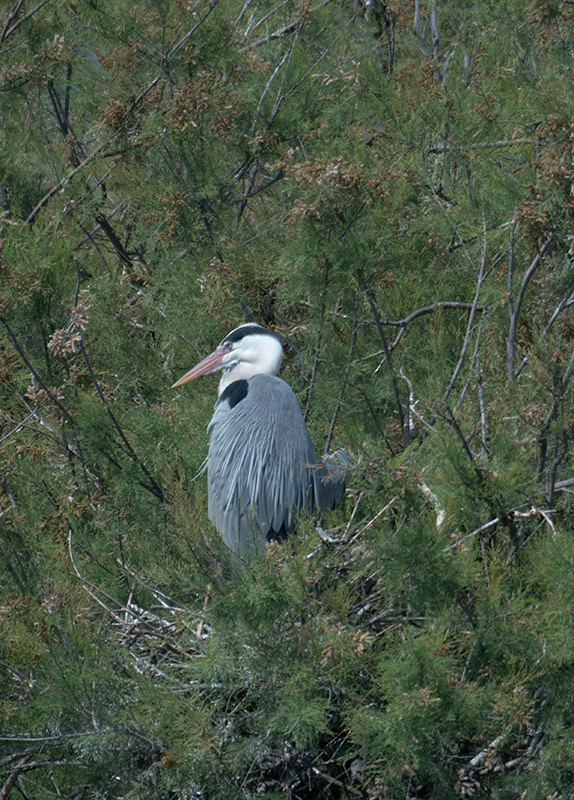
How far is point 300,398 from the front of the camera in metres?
3.88

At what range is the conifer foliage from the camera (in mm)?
2074

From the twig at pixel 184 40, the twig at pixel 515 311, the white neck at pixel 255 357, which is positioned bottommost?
the white neck at pixel 255 357

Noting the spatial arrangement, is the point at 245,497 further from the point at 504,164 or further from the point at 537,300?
the point at 504,164

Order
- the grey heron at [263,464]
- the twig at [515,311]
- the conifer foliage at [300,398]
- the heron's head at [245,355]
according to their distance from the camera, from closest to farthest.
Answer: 1. the conifer foliage at [300,398]
2. the twig at [515,311]
3. the grey heron at [263,464]
4. the heron's head at [245,355]

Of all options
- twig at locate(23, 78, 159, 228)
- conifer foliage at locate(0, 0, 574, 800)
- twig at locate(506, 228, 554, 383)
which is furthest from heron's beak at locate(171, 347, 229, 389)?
twig at locate(506, 228, 554, 383)

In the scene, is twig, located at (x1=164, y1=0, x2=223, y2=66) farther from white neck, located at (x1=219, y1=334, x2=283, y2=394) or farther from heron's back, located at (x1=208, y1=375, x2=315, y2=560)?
heron's back, located at (x1=208, y1=375, x2=315, y2=560)

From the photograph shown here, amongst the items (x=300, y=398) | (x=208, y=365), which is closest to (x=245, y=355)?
(x=208, y=365)

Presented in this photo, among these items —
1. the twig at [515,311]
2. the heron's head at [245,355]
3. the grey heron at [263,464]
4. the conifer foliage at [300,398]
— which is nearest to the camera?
the conifer foliage at [300,398]

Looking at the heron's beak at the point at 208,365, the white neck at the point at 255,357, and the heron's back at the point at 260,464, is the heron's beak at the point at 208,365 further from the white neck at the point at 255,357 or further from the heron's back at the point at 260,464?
the heron's back at the point at 260,464

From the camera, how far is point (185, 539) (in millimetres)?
2256

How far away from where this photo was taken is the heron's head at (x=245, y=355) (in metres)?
3.45

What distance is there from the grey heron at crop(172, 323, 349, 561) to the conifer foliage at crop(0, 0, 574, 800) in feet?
0.52

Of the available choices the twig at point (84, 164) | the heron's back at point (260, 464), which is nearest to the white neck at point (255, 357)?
the heron's back at point (260, 464)

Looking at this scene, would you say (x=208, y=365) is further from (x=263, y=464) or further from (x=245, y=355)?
(x=263, y=464)
